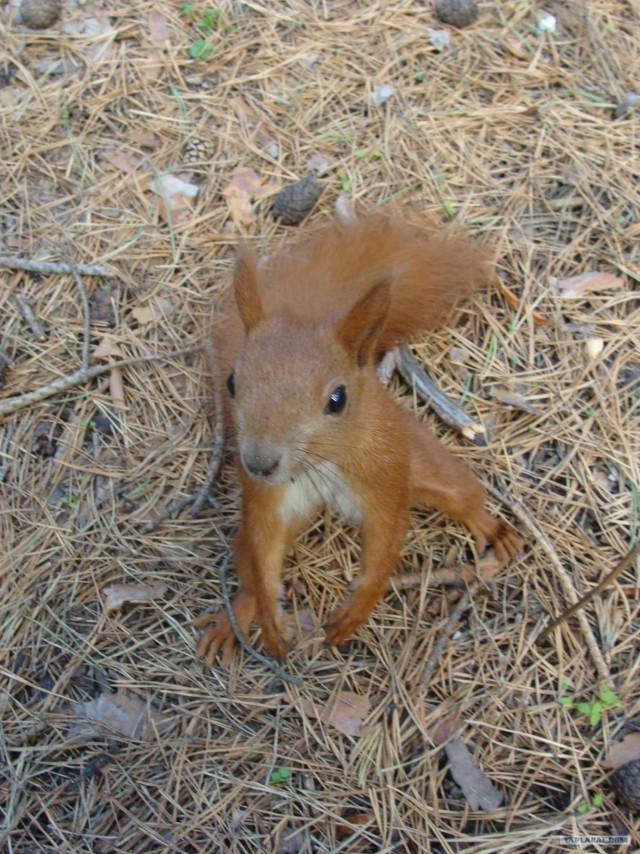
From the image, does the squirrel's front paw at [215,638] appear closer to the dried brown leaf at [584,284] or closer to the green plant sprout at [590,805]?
the green plant sprout at [590,805]

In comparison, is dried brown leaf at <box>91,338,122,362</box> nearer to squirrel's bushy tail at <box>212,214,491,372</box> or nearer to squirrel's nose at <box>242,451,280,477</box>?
squirrel's bushy tail at <box>212,214,491,372</box>

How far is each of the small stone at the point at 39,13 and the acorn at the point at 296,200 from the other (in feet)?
3.88

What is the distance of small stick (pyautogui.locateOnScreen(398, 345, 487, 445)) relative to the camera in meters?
2.30

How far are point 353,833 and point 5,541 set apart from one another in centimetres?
128

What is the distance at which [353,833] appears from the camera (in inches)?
71.8

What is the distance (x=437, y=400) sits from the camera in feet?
7.73

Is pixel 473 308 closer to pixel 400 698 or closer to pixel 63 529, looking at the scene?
pixel 400 698

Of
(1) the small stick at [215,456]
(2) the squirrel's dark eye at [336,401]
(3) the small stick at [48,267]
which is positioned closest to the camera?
(2) the squirrel's dark eye at [336,401]

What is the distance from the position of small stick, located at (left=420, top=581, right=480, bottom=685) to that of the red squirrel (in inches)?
6.4

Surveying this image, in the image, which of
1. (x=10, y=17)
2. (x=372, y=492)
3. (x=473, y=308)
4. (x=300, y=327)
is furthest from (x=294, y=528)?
(x=10, y=17)

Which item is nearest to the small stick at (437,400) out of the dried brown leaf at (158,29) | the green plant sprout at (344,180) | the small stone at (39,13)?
the green plant sprout at (344,180)

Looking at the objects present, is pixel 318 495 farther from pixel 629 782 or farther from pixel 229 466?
pixel 629 782

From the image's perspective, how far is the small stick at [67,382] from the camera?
2322mm

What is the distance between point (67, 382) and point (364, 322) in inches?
43.8
